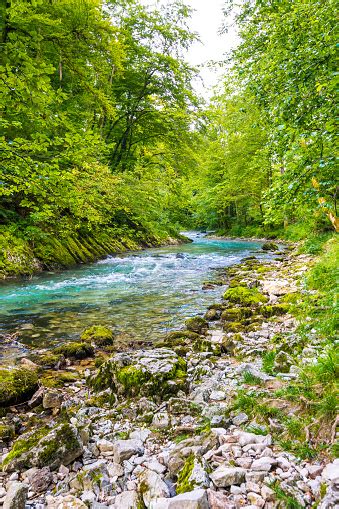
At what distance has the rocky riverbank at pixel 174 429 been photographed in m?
2.17

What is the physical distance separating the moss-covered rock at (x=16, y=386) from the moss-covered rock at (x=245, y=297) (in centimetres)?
532

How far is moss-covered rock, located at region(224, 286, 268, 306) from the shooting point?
789cm

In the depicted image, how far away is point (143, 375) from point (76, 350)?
2.07 metres

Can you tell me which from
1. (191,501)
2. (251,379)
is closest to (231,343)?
(251,379)

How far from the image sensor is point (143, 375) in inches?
160

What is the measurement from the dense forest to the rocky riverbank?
2.29 m

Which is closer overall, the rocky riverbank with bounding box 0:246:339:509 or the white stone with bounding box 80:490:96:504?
the rocky riverbank with bounding box 0:246:339:509

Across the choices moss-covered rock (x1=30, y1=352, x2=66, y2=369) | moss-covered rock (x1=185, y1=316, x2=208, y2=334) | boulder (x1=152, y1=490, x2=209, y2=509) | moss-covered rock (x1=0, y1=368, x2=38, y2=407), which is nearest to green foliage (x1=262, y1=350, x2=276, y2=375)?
boulder (x1=152, y1=490, x2=209, y2=509)

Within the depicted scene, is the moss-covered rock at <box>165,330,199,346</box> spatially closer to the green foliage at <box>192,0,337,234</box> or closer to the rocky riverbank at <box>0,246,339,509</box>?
the rocky riverbank at <box>0,246,339,509</box>

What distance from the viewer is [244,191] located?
1332 inches

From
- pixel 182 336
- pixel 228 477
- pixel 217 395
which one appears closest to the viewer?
pixel 228 477

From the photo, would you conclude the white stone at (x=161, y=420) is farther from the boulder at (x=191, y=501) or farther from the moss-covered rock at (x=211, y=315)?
the moss-covered rock at (x=211, y=315)

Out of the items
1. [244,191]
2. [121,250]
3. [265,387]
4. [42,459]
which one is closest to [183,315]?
[265,387]

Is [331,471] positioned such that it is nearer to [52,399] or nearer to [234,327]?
[52,399]
